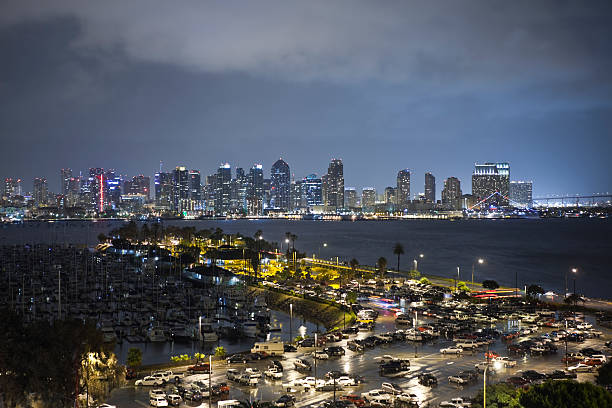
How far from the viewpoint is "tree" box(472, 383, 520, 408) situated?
33.1 feet

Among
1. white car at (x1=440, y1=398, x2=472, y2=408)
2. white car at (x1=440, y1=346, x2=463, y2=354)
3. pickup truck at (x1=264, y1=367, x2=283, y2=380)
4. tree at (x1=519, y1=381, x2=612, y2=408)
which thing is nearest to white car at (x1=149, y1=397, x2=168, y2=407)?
pickup truck at (x1=264, y1=367, x2=283, y2=380)

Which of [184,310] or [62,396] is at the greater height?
[62,396]

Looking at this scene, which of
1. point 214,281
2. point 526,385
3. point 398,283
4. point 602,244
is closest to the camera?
point 526,385

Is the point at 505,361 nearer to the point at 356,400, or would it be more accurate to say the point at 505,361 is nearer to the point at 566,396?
the point at 356,400

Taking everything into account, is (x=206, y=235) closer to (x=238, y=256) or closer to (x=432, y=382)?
(x=238, y=256)

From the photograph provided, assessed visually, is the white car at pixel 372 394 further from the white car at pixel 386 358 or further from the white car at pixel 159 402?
the white car at pixel 159 402

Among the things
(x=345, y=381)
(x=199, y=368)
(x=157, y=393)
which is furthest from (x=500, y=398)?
(x=199, y=368)

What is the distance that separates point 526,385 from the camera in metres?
13.3

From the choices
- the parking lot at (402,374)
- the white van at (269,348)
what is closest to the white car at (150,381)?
the parking lot at (402,374)

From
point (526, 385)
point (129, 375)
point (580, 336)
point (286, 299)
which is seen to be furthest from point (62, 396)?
point (286, 299)

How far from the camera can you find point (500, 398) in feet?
34.0

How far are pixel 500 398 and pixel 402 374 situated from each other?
4.94m

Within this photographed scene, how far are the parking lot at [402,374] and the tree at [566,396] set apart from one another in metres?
4.18

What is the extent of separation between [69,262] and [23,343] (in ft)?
137
